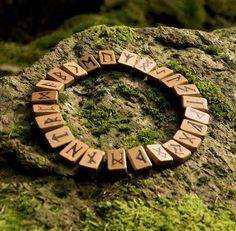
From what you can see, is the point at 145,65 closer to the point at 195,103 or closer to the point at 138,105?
the point at 138,105

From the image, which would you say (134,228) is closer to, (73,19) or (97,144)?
(97,144)

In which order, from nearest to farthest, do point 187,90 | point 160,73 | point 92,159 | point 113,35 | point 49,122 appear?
point 92,159 → point 49,122 → point 187,90 → point 160,73 → point 113,35

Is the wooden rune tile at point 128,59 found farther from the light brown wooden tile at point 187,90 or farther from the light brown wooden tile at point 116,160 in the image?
the light brown wooden tile at point 116,160

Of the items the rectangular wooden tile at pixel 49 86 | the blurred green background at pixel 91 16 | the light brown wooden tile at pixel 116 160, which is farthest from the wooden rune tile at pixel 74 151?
the blurred green background at pixel 91 16

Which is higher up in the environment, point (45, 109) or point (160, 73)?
point (160, 73)

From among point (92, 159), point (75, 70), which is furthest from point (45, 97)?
point (92, 159)

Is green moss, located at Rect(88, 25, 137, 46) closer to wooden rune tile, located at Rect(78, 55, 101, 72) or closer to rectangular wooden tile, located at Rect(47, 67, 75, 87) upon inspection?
wooden rune tile, located at Rect(78, 55, 101, 72)

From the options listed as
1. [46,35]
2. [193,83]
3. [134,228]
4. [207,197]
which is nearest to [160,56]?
[193,83]
